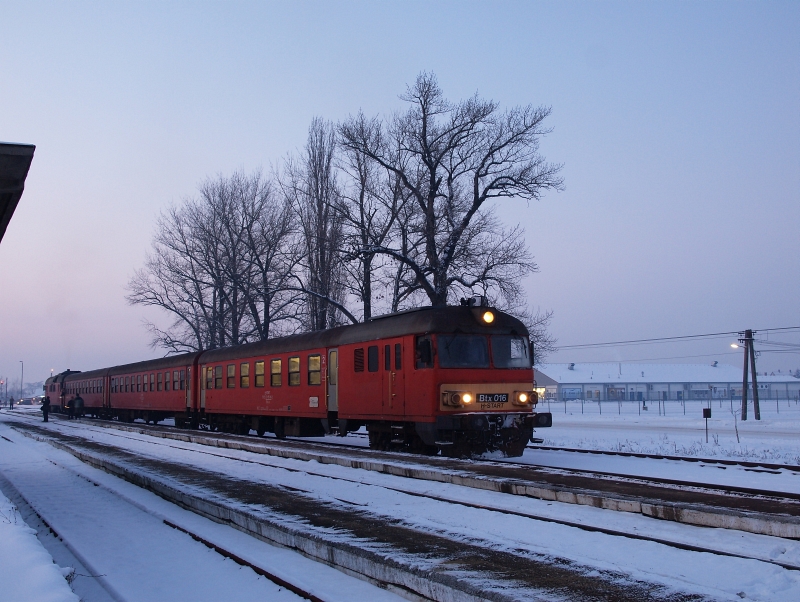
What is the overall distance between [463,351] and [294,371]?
22.6 ft

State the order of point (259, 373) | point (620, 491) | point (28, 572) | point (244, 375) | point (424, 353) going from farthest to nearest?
1. point (244, 375)
2. point (259, 373)
3. point (424, 353)
4. point (620, 491)
5. point (28, 572)

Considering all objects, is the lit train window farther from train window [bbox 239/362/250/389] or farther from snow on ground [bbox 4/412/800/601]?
snow on ground [bbox 4/412/800/601]

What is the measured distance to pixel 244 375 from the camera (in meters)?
23.0

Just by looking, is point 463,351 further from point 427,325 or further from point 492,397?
point 492,397

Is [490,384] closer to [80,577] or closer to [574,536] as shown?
[574,536]

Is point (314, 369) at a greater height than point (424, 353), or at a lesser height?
lesser

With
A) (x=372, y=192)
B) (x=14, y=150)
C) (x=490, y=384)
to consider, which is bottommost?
(x=490, y=384)

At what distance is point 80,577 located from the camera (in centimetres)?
657

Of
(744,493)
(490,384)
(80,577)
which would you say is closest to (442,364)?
(490,384)

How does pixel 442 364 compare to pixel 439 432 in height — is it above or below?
above

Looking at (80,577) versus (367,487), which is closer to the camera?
(80,577)

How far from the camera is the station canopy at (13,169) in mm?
6555

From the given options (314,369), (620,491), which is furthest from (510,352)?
(314,369)

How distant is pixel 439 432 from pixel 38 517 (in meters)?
Result: 6.77
